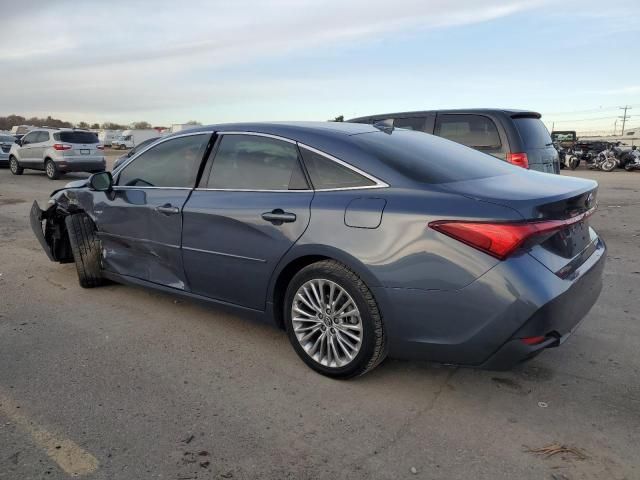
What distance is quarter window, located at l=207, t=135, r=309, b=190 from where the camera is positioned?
3.64 meters

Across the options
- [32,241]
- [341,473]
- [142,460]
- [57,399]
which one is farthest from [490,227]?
[32,241]

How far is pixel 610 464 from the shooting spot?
2.54m

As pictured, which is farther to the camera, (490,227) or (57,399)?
(57,399)

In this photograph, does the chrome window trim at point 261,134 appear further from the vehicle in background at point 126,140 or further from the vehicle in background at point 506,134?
the vehicle in background at point 126,140

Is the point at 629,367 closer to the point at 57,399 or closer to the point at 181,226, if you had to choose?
the point at 181,226

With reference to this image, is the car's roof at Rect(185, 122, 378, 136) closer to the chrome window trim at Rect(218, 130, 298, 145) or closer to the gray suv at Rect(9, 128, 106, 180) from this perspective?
the chrome window trim at Rect(218, 130, 298, 145)

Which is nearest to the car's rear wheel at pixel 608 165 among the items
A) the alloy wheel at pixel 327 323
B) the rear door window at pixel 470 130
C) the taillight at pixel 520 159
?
the rear door window at pixel 470 130

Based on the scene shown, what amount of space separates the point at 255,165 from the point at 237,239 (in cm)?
55

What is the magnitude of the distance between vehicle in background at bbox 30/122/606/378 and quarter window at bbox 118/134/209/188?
2 centimetres

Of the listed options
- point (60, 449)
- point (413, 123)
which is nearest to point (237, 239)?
point (60, 449)

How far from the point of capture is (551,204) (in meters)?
2.95

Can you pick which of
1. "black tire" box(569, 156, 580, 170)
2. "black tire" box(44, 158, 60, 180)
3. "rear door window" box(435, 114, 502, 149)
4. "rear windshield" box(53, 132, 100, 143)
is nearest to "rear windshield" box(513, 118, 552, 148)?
"rear door window" box(435, 114, 502, 149)

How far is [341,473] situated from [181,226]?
2.30 metres

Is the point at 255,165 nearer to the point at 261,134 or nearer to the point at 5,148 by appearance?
the point at 261,134
